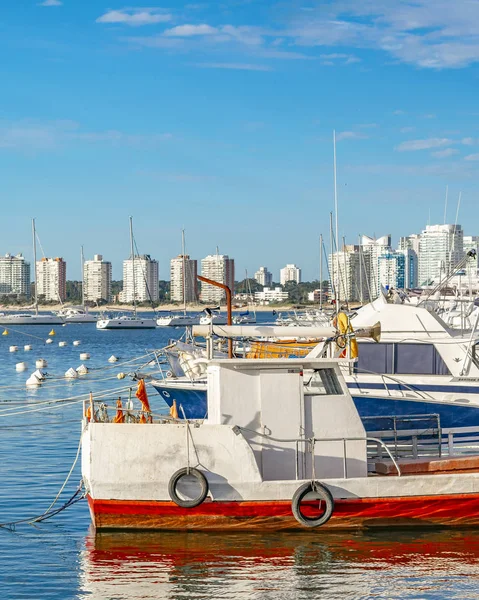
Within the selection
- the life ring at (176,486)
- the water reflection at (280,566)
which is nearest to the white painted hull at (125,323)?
the water reflection at (280,566)

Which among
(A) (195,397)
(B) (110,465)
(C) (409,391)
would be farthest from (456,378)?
(B) (110,465)

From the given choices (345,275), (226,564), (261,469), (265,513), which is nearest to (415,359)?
(261,469)

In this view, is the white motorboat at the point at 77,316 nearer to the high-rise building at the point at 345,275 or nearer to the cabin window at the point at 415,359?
the high-rise building at the point at 345,275

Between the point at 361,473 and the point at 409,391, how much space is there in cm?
807

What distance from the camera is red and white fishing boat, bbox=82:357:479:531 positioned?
17062mm

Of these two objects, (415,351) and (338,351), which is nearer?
(338,351)

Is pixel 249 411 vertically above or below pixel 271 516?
above

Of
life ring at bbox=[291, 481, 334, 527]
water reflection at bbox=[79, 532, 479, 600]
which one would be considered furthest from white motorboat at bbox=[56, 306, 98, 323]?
life ring at bbox=[291, 481, 334, 527]

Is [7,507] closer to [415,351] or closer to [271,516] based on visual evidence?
[271,516]

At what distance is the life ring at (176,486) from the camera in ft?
55.5

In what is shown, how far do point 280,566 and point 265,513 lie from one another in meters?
1.48

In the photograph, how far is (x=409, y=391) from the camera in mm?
25469

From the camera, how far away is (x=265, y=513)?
17297 mm

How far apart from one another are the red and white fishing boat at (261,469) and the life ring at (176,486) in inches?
0.8
